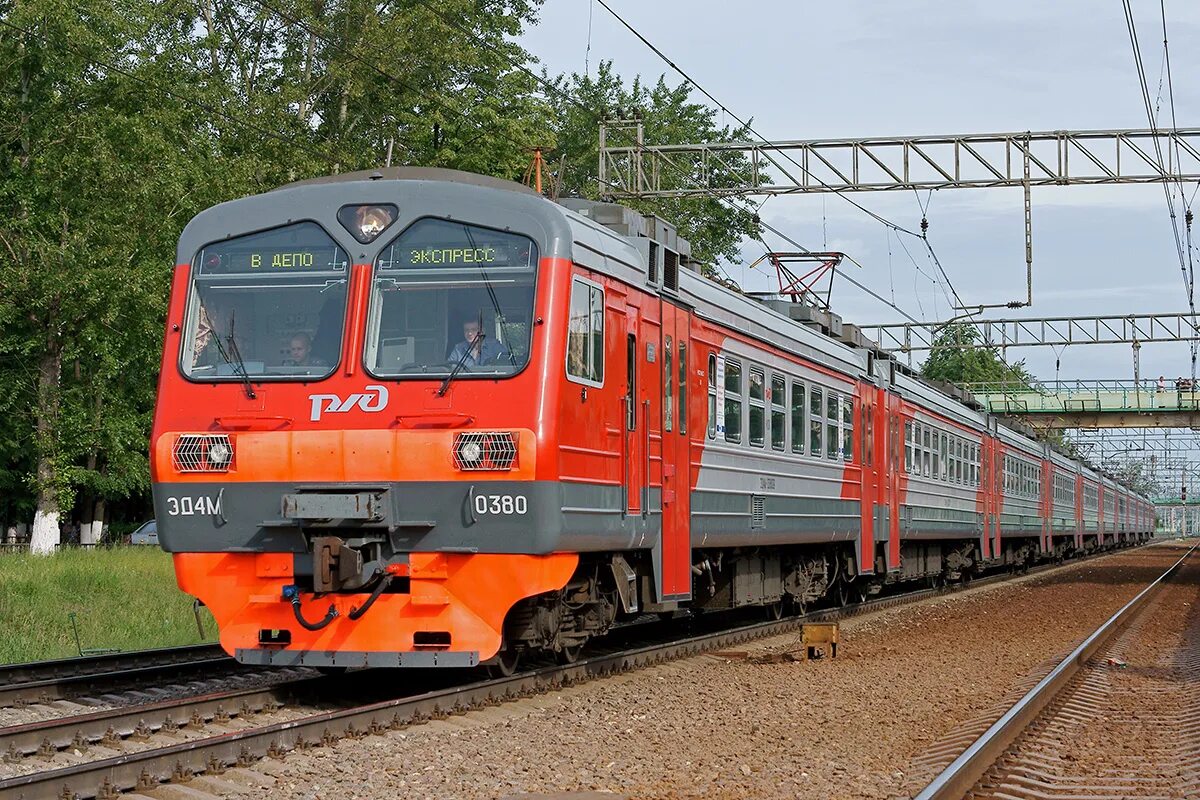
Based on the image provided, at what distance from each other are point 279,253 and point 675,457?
12.4 ft

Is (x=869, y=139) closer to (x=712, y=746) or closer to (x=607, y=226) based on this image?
(x=607, y=226)

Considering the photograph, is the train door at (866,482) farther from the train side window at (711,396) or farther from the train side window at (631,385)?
the train side window at (631,385)

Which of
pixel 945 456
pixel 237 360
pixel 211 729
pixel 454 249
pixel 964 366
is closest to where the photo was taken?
pixel 211 729

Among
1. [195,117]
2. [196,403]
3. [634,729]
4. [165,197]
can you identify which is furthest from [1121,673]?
[195,117]

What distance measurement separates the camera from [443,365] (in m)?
10.3

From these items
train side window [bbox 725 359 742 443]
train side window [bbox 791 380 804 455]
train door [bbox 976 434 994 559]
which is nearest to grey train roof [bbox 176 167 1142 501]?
train side window [bbox 725 359 742 443]

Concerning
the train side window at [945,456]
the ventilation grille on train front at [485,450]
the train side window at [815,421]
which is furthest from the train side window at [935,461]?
the ventilation grille on train front at [485,450]

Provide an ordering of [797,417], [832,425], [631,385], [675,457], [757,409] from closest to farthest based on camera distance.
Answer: [631,385], [675,457], [757,409], [797,417], [832,425]

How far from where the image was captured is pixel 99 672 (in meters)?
11.6

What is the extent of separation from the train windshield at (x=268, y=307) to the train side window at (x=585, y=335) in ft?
5.08

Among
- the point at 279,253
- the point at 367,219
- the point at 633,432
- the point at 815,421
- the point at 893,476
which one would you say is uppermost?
the point at 367,219

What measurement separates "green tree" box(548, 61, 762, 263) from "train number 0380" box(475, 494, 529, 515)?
31022 millimetres

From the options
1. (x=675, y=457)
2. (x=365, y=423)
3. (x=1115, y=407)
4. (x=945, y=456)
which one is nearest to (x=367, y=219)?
(x=365, y=423)

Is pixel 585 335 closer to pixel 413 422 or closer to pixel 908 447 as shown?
pixel 413 422
